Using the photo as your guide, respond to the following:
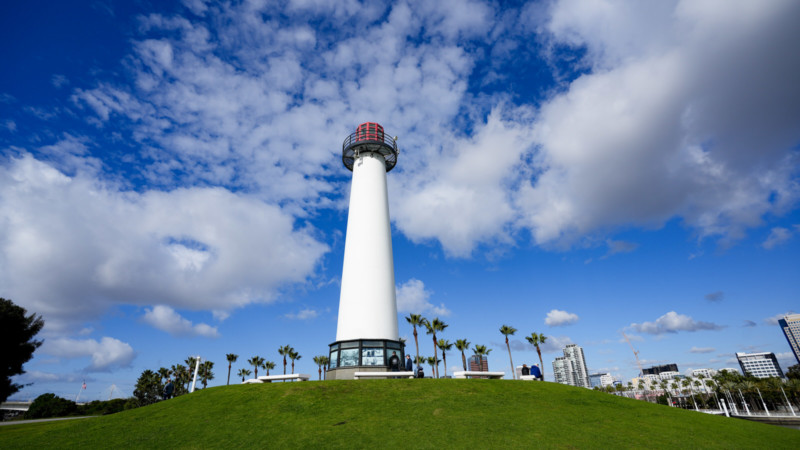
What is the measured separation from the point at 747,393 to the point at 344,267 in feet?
400

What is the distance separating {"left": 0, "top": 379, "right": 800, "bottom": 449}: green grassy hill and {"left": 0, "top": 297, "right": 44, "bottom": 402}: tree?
2923 cm

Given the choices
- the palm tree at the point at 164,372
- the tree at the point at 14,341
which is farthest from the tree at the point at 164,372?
the tree at the point at 14,341

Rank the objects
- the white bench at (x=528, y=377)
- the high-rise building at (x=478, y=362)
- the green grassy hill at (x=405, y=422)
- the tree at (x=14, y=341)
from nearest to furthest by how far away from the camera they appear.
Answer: the green grassy hill at (x=405, y=422) < the white bench at (x=528, y=377) < the tree at (x=14, y=341) < the high-rise building at (x=478, y=362)

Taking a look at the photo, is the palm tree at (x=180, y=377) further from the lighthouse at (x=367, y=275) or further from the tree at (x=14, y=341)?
the lighthouse at (x=367, y=275)

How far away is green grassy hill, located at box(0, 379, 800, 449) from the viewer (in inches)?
536

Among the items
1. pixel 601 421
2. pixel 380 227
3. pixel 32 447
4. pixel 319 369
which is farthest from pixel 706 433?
pixel 319 369

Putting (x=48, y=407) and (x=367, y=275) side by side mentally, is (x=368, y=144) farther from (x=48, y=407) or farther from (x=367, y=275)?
(x=48, y=407)

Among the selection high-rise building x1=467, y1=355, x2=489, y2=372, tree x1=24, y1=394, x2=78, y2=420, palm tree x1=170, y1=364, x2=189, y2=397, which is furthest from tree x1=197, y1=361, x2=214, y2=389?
high-rise building x1=467, y1=355, x2=489, y2=372

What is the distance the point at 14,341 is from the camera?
124 ft

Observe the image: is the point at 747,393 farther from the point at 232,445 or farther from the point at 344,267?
the point at 232,445

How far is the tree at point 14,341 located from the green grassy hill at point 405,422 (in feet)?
95.9

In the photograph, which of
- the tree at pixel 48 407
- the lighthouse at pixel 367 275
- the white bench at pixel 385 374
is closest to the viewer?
the white bench at pixel 385 374

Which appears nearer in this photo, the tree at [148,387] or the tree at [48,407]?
the tree at [48,407]

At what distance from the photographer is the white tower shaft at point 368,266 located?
2959 centimetres
